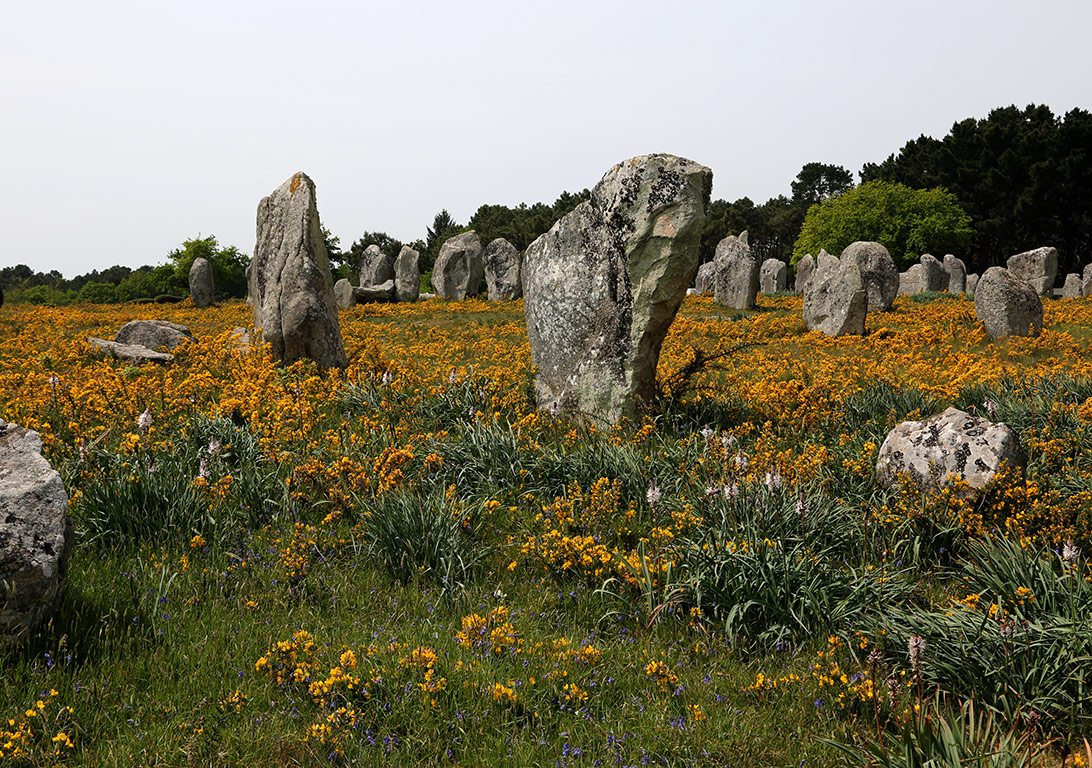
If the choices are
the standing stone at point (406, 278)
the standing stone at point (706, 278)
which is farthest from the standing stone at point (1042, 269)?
the standing stone at point (406, 278)

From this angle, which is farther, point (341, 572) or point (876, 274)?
point (876, 274)

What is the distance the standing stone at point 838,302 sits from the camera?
17.5 metres

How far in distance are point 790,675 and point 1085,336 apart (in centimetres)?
1647

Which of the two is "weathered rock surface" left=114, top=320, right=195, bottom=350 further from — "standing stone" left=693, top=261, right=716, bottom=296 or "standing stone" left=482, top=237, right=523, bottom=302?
"standing stone" left=693, top=261, right=716, bottom=296

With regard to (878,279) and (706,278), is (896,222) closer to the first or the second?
(706,278)

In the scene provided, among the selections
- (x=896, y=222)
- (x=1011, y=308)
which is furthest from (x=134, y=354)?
(x=896, y=222)

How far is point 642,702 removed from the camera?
349 centimetres

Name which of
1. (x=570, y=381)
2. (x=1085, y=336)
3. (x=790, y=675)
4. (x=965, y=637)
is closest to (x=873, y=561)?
(x=965, y=637)

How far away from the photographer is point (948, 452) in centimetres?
569

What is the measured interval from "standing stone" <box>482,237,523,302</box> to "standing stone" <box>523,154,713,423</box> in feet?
78.2

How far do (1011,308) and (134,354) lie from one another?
18966 mm

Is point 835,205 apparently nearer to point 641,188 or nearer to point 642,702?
point 641,188

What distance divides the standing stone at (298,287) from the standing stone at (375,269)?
1086 inches

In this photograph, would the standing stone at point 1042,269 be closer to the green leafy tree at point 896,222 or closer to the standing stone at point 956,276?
the standing stone at point 956,276
